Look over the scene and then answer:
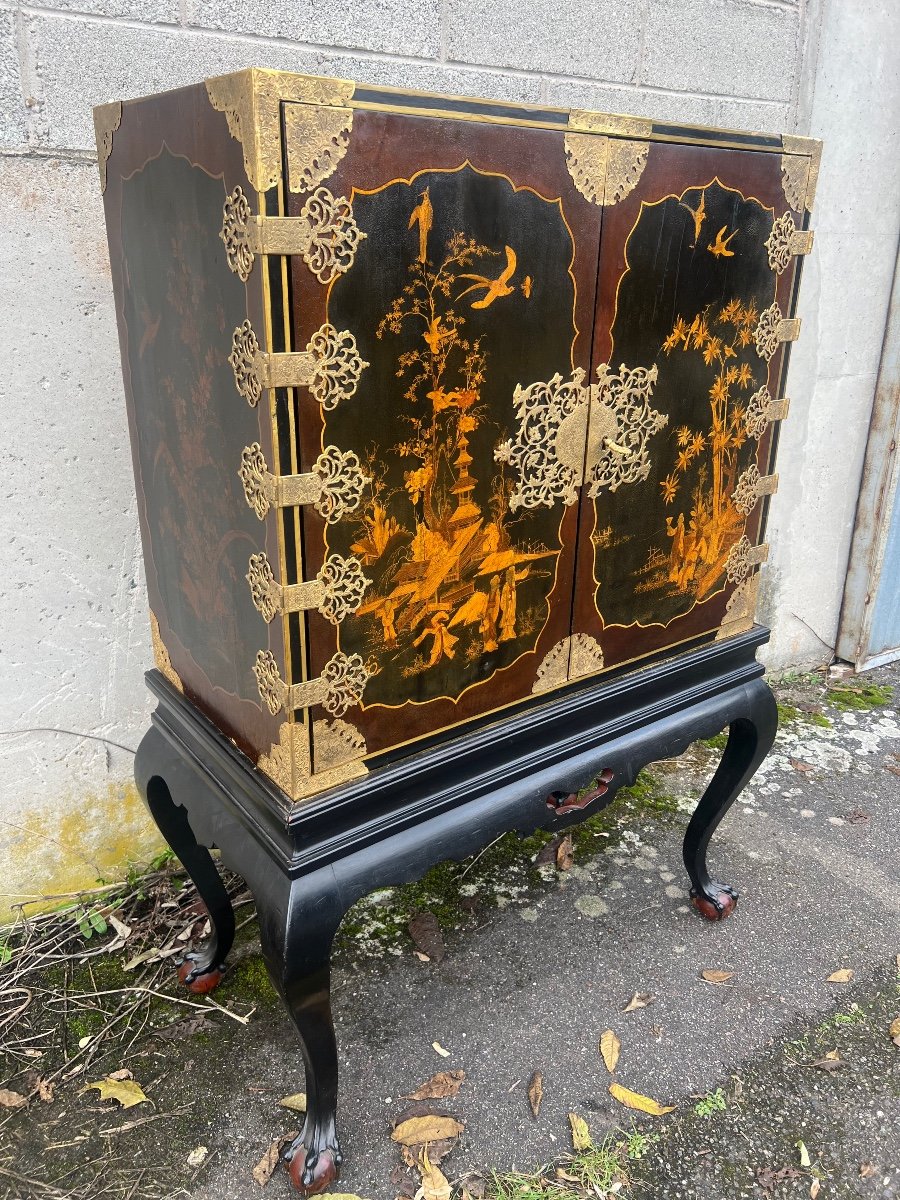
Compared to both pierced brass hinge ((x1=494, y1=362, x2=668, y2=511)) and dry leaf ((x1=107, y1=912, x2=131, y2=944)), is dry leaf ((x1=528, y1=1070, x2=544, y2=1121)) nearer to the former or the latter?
dry leaf ((x1=107, y1=912, x2=131, y2=944))

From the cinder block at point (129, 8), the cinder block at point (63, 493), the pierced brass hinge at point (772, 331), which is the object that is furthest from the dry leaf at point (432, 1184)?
the cinder block at point (129, 8)

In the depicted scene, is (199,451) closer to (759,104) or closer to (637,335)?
(637,335)

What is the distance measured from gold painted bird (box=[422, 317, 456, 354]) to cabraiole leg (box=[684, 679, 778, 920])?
3.78 ft

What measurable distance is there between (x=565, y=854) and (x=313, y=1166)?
45.2 inches

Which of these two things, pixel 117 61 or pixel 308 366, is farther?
pixel 117 61

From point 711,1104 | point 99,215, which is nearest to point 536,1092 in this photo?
point 711,1104

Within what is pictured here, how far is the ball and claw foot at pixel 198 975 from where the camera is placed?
6.50 ft

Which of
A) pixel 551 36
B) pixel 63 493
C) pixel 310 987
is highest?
pixel 551 36

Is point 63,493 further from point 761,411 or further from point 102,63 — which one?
point 761,411

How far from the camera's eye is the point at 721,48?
2.63 m

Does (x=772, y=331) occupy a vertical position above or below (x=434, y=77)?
below

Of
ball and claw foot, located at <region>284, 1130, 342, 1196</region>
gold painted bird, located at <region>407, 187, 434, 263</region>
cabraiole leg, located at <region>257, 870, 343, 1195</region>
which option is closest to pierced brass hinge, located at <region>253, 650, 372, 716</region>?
cabraiole leg, located at <region>257, 870, 343, 1195</region>

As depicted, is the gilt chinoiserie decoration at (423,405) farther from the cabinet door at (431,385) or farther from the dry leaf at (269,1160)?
the dry leaf at (269,1160)

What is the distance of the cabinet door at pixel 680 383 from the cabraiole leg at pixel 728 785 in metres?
0.28
